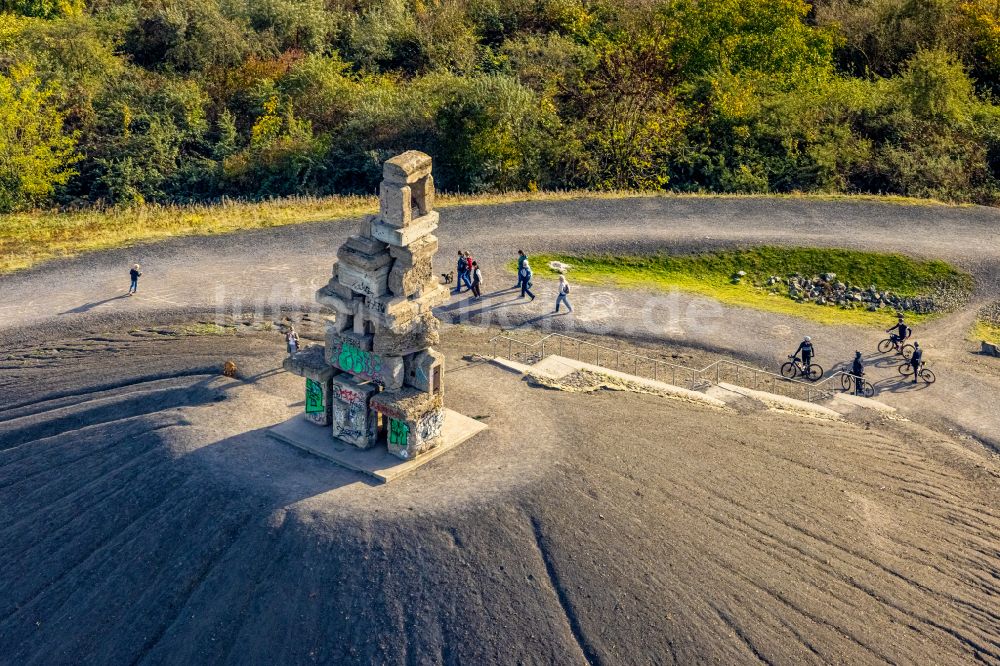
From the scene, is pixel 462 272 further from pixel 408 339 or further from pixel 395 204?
pixel 395 204

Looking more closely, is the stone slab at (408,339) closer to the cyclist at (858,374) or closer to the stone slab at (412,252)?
the stone slab at (412,252)

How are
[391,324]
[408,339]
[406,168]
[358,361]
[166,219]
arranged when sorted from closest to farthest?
[406,168] < [391,324] < [408,339] < [358,361] < [166,219]

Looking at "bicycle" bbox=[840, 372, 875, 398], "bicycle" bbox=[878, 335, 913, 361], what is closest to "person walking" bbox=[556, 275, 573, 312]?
"bicycle" bbox=[840, 372, 875, 398]

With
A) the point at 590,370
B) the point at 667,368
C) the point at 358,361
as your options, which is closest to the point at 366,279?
the point at 358,361

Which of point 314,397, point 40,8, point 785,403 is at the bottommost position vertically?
point 785,403

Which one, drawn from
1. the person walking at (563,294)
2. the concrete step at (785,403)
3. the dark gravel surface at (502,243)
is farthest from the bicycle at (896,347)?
the person walking at (563,294)

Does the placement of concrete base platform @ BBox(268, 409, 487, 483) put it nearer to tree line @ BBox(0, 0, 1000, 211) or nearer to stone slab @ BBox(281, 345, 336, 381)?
stone slab @ BBox(281, 345, 336, 381)
